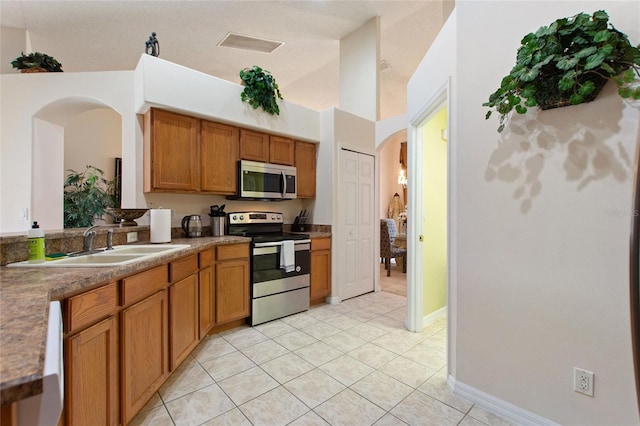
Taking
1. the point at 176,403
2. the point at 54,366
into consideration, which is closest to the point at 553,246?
the point at 54,366

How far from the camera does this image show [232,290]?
2.82m

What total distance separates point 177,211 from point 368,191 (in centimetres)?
249

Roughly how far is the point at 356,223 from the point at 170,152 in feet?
7.86

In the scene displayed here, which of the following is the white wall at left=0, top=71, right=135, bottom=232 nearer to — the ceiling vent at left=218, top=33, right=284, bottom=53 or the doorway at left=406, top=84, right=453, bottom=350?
the ceiling vent at left=218, top=33, right=284, bottom=53

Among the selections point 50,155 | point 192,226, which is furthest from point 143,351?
point 50,155

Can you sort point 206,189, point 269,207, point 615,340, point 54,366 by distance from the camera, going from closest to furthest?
point 54,366, point 615,340, point 206,189, point 269,207

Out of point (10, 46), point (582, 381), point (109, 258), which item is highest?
point (10, 46)

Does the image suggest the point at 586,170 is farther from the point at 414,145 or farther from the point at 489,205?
the point at 414,145

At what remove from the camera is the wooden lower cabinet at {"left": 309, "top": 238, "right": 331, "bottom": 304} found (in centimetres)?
352

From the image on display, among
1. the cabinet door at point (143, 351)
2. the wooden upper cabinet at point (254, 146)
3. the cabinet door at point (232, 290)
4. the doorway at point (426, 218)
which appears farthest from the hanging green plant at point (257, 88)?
the cabinet door at point (143, 351)

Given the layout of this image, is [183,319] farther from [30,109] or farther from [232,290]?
[30,109]

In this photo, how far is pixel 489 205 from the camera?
171cm

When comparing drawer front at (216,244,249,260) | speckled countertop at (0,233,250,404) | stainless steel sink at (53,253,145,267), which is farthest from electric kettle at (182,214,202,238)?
speckled countertop at (0,233,250,404)

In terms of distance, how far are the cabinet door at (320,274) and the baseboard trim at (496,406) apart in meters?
1.87
